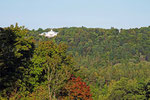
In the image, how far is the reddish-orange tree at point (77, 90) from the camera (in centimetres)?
3562

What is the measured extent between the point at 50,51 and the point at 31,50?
4.47 metres

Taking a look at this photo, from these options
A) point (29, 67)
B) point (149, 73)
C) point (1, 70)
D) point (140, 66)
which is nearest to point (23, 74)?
point (29, 67)

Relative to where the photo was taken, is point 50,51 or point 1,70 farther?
point 50,51

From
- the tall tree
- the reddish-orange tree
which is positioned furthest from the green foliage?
the reddish-orange tree

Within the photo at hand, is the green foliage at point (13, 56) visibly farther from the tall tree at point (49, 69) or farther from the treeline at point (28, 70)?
the tall tree at point (49, 69)

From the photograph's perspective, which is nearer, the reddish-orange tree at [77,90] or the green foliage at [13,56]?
the green foliage at [13,56]

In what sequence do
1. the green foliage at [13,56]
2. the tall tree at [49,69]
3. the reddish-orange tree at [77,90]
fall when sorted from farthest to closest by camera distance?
the reddish-orange tree at [77,90], the tall tree at [49,69], the green foliage at [13,56]

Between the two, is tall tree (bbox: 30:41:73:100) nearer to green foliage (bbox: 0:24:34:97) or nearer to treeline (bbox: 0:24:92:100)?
treeline (bbox: 0:24:92:100)

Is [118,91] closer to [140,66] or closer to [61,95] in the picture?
[61,95]

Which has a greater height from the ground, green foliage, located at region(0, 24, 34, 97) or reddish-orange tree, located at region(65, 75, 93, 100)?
green foliage, located at region(0, 24, 34, 97)

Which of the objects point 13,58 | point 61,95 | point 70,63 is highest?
point 13,58

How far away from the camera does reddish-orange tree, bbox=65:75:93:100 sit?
35619mm

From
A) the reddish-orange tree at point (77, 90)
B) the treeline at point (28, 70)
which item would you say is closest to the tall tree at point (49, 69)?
the treeline at point (28, 70)

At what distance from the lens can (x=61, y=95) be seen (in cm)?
3734
